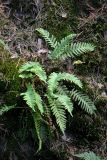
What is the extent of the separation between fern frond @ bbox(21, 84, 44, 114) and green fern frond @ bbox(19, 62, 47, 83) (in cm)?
21

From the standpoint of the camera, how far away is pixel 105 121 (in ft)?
18.9

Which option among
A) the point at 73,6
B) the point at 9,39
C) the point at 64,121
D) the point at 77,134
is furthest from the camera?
the point at 73,6

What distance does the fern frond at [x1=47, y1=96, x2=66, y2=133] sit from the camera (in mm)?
5230

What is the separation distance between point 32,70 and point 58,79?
41 centimetres

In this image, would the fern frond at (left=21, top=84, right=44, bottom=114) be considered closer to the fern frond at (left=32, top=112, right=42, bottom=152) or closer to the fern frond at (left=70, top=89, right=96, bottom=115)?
the fern frond at (left=32, top=112, right=42, bottom=152)

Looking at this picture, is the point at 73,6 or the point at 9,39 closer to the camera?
the point at 9,39

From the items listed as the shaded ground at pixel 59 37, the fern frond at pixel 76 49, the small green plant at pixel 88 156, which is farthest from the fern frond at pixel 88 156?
the fern frond at pixel 76 49

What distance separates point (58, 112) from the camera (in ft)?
17.3

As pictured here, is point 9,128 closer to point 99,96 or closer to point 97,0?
point 99,96

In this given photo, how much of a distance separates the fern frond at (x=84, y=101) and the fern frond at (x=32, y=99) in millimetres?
619

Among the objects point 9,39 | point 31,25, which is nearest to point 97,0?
point 31,25

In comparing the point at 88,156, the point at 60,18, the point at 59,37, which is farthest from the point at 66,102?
the point at 60,18

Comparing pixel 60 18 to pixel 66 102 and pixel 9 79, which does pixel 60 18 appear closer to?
pixel 9 79

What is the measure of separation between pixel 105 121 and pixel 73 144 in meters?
0.62
